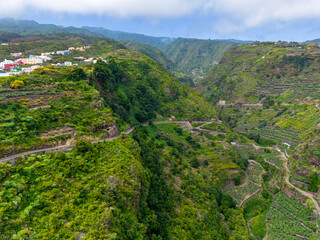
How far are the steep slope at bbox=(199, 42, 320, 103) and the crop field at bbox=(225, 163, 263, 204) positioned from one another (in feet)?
208

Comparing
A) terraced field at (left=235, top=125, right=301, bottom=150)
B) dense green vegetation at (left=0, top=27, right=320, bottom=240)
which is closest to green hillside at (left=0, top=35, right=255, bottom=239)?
dense green vegetation at (left=0, top=27, right=320, bottom=240)

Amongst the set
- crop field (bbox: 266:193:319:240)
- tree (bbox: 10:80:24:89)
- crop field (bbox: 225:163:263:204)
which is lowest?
crop field (bbox: 225:163:263:204)

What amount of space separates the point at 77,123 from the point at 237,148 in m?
65.1

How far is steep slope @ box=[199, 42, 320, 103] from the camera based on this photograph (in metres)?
107

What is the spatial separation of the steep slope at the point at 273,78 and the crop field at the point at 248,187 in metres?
63.5

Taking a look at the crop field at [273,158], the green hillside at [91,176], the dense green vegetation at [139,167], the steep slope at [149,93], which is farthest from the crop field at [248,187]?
the steep slope at [149,93]

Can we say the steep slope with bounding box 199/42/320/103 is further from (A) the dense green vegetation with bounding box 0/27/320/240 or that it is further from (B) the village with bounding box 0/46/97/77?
(B) the village with bounding box 0/46/97/77

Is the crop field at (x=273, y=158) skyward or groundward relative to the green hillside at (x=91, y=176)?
groundward

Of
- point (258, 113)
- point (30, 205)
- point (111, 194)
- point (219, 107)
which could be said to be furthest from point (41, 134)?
point (219, 107)

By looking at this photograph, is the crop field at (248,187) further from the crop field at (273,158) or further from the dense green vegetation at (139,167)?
the crop field at (273,158)

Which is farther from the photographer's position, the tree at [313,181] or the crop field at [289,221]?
the tree at [313,181]

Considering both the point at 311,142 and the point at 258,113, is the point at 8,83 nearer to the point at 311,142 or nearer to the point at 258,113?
the point at 311,142

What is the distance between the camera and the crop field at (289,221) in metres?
38.4

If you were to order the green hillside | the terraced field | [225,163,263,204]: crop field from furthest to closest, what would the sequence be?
the terraced field → [225,163,263,204]: crop field → the green hillside
